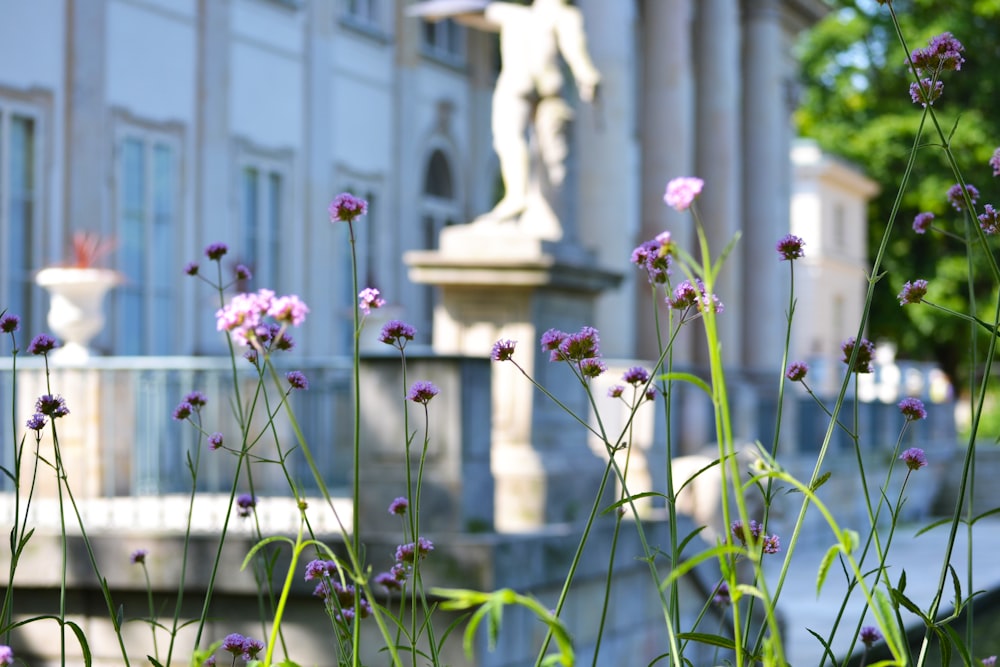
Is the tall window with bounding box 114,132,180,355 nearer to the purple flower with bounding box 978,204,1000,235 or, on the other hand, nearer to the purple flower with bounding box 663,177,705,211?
the purple flower with bounding box 978,204,1000,235

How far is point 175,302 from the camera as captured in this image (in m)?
17.4

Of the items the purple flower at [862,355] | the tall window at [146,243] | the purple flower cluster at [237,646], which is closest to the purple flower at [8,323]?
the purple flower cluster at [237,646]

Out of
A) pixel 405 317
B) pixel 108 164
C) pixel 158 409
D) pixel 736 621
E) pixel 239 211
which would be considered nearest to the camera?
pixel 736 621

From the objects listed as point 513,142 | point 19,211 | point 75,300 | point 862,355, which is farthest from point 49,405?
point 19,211

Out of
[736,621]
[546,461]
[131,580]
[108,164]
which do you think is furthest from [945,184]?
[736,621]

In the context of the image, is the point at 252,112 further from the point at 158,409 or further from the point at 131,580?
the point at 131,580

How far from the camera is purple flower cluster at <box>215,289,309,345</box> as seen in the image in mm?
1946

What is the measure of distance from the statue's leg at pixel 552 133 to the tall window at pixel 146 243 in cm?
630

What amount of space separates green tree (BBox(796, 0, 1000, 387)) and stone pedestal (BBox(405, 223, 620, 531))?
103ft

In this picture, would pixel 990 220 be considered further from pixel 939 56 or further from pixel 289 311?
pixel 289 311

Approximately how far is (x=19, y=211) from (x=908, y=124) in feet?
105

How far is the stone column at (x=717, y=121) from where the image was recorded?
24.0 metres

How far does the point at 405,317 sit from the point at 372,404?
11.9 m

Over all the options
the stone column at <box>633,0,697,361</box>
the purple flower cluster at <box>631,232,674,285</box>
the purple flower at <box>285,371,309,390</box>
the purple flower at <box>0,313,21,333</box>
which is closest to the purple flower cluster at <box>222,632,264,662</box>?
the purple flower at <box>285,371,309,390</box>
